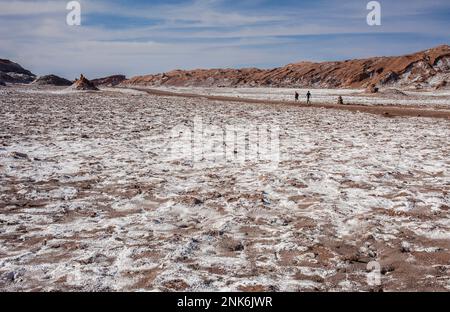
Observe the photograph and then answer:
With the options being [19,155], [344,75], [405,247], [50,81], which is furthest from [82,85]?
[344,75]

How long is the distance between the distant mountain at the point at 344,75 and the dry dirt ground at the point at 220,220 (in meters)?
64.7

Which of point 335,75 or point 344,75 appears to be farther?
point 335,75

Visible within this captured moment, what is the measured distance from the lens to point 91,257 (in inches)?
211

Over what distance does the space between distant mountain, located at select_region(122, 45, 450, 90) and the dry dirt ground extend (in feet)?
212

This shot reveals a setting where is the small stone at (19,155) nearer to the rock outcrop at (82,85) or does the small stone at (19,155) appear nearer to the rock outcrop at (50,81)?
the rock outcrop at (82,85)

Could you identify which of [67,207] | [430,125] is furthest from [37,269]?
[430,125]

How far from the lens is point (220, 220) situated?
22.5 feet

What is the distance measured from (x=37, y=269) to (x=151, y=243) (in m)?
1.55

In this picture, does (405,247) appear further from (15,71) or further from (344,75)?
(15,71)

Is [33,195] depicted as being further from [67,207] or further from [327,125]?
[327,125]

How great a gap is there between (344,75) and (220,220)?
109659mm

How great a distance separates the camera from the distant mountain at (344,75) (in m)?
88.9

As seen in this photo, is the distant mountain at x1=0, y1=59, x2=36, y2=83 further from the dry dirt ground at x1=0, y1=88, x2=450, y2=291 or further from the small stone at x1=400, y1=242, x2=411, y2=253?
the small stone at x1=400, y1=242, x2=411, y2=253

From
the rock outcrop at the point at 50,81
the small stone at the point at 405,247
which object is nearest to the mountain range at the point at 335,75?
the rock outcrop at the point at 50,81
